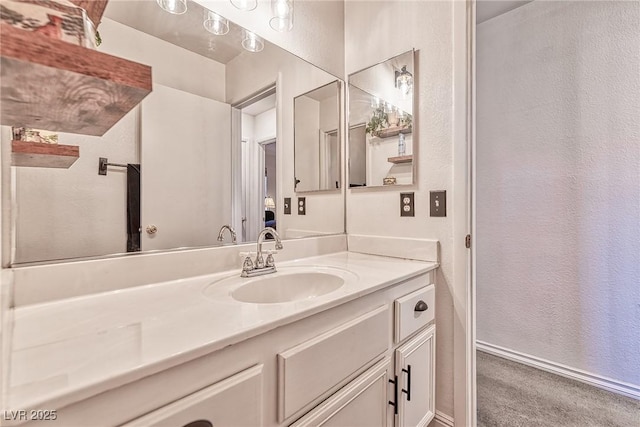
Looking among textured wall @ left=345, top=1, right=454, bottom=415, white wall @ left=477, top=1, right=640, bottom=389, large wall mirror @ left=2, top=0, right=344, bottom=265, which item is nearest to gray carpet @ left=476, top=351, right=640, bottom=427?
white wall @ left=477, top=1, right=640, bottom=389

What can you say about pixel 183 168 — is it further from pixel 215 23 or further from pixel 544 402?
pixel 544 402

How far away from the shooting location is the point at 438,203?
1.31 m

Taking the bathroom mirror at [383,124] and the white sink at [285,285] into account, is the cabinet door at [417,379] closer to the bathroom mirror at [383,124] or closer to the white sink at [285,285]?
the white sink at [285,285]

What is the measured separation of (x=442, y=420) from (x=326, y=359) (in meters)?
0.94

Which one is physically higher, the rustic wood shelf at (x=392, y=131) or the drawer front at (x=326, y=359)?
the rustic wood shelf at (x=392, y=131)

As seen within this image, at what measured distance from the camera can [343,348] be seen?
0.78m

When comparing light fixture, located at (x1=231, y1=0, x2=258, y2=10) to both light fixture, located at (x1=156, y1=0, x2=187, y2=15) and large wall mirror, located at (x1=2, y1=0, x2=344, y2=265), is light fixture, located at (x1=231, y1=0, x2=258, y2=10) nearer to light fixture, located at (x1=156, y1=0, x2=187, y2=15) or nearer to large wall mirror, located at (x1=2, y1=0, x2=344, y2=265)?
large wall mirror, located at (x1=2, y1=0, x2=344, y2=265)

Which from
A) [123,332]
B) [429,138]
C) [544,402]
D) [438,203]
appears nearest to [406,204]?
[438,203]

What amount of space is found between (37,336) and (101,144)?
1.86 ft

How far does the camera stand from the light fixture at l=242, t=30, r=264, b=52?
1.24 metres

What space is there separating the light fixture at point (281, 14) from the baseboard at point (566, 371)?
8.15 ft

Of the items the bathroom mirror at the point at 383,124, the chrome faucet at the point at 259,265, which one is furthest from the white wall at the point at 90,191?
the bathroom mirror at the point at 383,124

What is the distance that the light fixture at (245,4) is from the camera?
3.96 feet

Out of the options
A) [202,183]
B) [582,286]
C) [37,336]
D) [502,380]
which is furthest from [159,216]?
[582,286]
